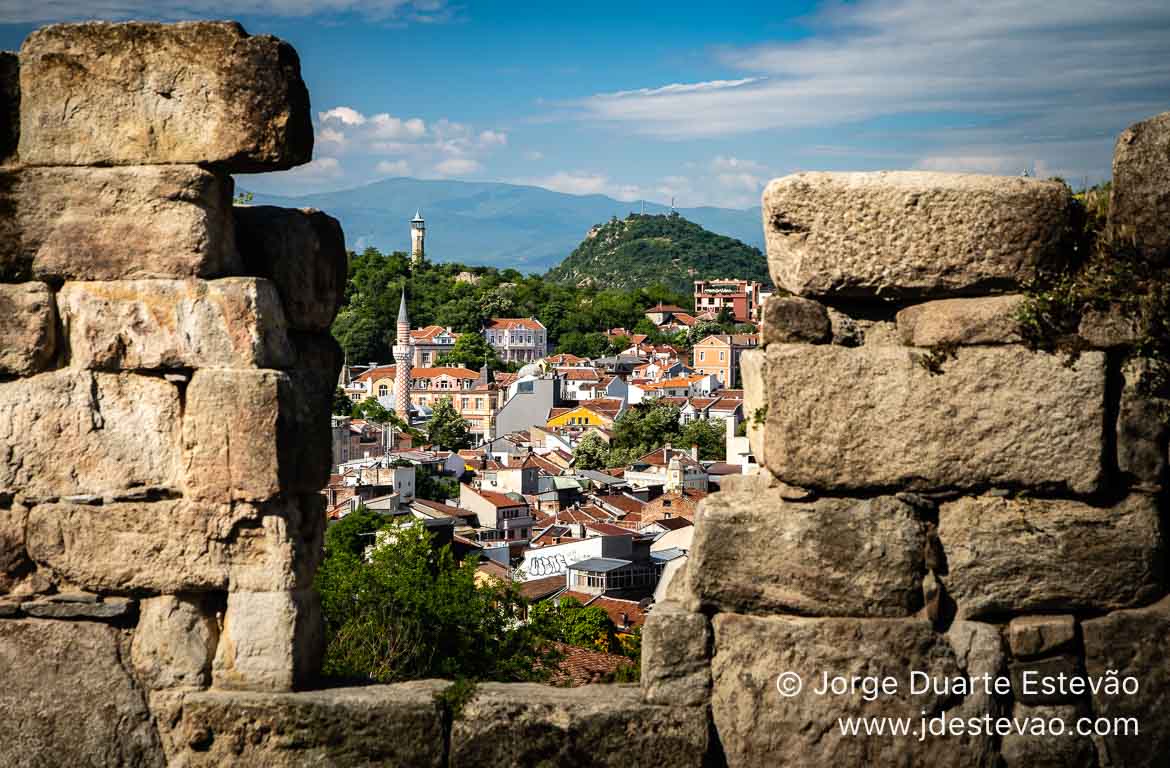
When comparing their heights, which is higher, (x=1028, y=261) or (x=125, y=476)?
(x=1028, y=261)

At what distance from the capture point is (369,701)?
174 inches

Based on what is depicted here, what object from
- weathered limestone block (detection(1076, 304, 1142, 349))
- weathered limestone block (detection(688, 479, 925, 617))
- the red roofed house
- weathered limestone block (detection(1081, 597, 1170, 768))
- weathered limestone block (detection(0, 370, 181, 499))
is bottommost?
the red roofed house

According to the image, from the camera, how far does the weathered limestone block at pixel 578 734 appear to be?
14.3 feet

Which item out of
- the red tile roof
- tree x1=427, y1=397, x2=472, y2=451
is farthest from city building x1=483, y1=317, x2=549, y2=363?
tree x1=427, y1=397, x2=472, y2=451

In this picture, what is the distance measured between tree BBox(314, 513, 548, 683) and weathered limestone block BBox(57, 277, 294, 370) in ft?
7.32

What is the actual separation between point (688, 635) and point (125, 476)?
199 cm

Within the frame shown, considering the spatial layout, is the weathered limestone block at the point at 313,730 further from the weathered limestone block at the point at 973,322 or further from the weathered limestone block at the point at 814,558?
the weathered limestone block at the point at 973,322

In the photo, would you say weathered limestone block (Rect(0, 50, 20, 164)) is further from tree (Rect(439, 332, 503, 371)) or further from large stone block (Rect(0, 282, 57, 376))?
tree (Rect(439, 332, 503, 371))

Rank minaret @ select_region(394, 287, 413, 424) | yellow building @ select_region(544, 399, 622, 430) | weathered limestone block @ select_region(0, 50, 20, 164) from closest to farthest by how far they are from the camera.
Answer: weathered limestone block @ select_region(0, 50, 20, 164)
yellow building @ select_region(544, 399, 622, 430)
minaret @ select_region(394, 287, 413, 424)

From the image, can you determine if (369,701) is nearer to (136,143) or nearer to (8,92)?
(136,143)

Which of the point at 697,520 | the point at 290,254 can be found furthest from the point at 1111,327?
the point at 290,254

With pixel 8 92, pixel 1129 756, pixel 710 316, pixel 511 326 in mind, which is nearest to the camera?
pixel 1129 756

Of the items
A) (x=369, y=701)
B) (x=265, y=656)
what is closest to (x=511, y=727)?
(x=369, y=701)

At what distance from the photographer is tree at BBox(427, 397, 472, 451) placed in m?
98.3
